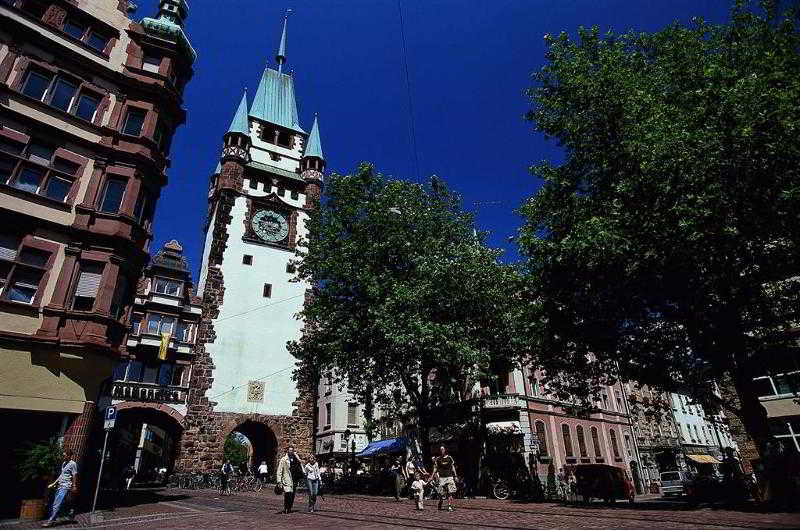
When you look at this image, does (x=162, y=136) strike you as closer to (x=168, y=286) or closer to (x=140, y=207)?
(x=140, y=207)

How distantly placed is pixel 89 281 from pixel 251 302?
61.8 ft

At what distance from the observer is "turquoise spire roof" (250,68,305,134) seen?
45031mm

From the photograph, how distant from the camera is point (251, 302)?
3412 cm

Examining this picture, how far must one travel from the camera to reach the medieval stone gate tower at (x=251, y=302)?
99.8ft

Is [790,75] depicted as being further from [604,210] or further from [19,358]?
[19,358]

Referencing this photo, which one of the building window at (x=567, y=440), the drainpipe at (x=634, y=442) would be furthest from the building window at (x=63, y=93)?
the drainpipe at (x=634, y=442)

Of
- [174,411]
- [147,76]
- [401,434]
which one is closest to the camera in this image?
[147,76]

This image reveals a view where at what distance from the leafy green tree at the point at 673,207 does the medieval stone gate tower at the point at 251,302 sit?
2169 cm

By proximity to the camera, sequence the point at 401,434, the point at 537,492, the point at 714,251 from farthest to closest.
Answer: the point at 401,434, the point at 537,492, the point at 714,251

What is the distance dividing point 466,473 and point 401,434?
1014 centimetres

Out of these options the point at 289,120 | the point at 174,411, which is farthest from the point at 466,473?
the point at 289,120

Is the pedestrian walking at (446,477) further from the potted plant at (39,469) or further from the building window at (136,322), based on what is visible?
the building window at (136,322)

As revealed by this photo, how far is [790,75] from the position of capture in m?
12.9

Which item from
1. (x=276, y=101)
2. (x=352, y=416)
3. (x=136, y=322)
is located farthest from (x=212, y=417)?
(x=276, y=101)
